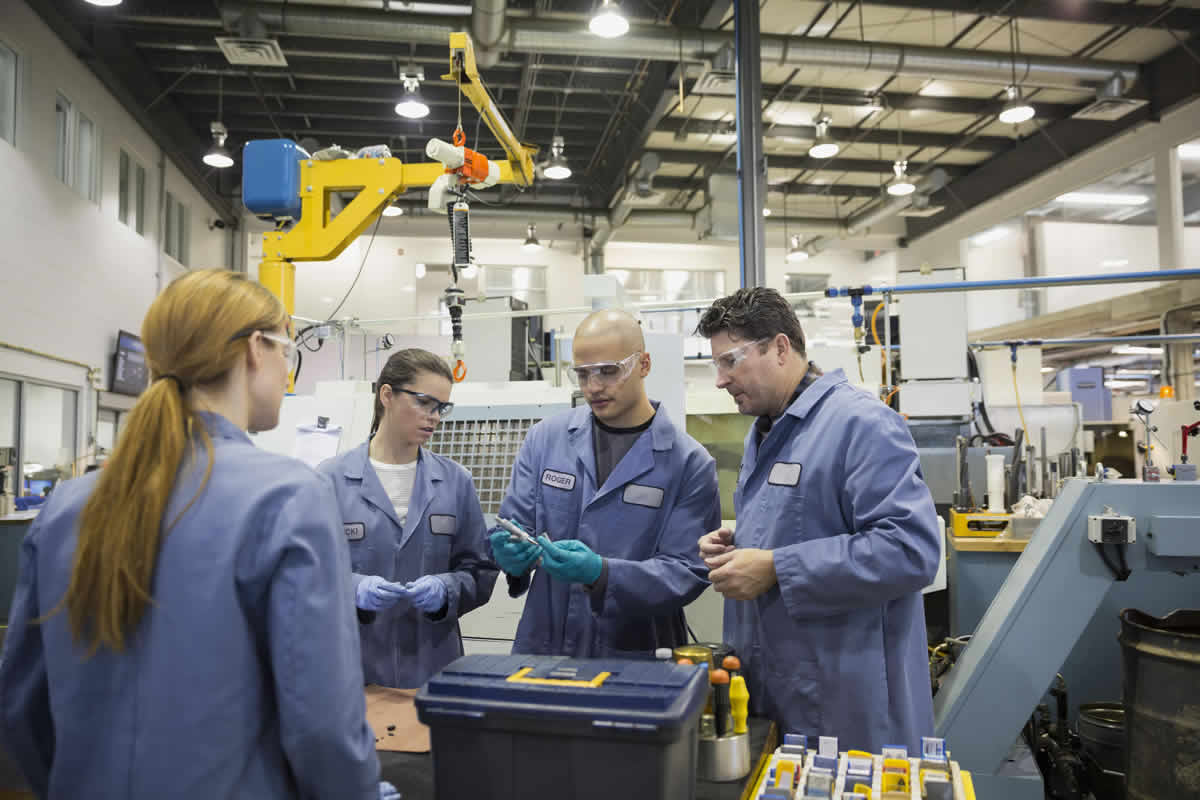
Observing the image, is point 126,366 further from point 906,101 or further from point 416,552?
point 906,101

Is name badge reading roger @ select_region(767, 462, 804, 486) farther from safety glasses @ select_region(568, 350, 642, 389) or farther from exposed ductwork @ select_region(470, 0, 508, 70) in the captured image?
exposed ductwork @ select_region(470, 0, 508, 70)

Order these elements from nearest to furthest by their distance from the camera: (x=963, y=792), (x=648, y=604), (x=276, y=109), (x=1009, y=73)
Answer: (x=963, y=792) → (x=648, y=604) → (x=1009, y=73) → (x=276, y=109)

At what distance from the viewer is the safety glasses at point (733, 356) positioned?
1.72 metres

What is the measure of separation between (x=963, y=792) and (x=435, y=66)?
7.83 metres

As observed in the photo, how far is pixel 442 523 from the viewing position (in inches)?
79.0

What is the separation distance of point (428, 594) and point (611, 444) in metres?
0.56

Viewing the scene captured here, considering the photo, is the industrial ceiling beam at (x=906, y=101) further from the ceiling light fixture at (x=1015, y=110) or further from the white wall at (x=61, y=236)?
the white wall at (x=61, y=236)

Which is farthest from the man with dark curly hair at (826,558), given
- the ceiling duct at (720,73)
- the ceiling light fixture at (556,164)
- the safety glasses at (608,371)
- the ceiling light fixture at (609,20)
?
the ceiling light fixture at (556,164)

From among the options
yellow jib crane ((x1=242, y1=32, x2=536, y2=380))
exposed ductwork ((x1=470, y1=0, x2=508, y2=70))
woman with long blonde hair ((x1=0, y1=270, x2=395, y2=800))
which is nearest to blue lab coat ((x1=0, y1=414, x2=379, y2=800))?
woman with long blonde hair ((x1=0, y1=270, x2=395, y2=800))

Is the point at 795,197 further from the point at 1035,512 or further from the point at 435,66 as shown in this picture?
the point at 1035,512

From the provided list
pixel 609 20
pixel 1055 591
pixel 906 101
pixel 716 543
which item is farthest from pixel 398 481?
pixel 906 101

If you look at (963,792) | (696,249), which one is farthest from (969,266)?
(963,792)

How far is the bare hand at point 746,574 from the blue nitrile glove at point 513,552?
415 millimetres

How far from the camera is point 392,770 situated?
4.17ft
